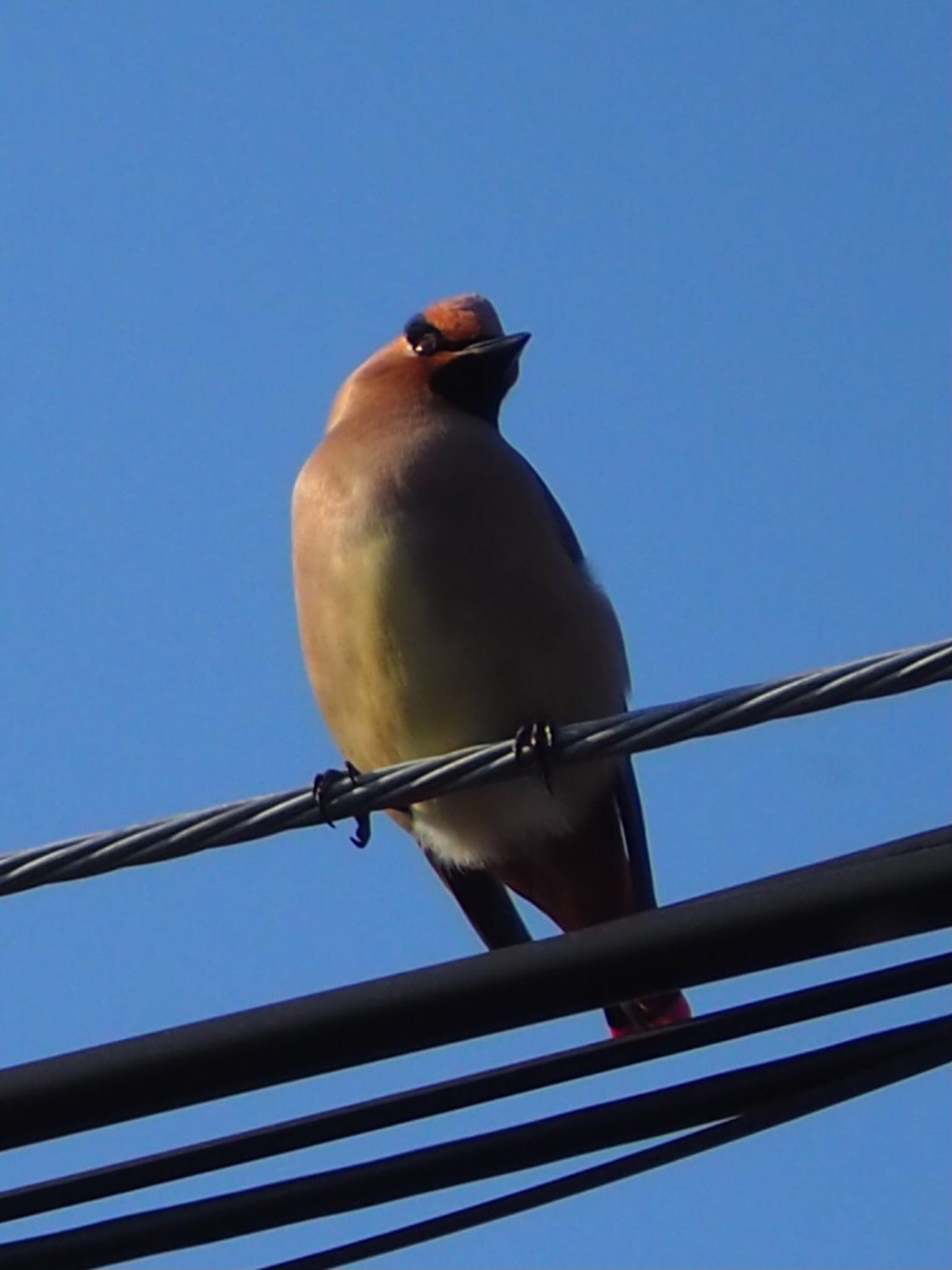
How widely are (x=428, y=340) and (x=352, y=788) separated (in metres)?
2.14

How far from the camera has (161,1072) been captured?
8.78 ft

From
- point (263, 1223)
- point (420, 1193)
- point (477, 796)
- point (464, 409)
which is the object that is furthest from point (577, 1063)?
point (464, 409)

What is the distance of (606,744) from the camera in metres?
3.38

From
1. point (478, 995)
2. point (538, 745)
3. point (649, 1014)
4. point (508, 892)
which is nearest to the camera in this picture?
point (478, 995)

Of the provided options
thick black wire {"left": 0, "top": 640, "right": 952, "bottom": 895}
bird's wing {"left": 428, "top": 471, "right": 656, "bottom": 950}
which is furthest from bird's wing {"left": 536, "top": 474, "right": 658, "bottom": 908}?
thick black wire {"left": 0, "top": 640, "right": 952, "bottom": 895}

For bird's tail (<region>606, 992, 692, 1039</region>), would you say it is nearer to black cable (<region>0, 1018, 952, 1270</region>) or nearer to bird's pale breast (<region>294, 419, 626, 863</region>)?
bird's pale breast (<region>294, 419, 626, 863</region>)

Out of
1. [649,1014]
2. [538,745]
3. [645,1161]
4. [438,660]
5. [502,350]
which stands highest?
[502,350]

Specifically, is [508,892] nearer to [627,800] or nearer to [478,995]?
[627,800]

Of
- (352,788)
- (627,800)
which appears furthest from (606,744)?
(627,800)

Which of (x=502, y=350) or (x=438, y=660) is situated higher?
(x=502, y=350)

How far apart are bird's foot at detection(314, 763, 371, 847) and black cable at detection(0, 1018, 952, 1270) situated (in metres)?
0.68

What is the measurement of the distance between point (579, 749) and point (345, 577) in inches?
59.9

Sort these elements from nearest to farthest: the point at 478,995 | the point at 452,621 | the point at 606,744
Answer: the point at 478,995, the point at 606,744, the point at 452,621

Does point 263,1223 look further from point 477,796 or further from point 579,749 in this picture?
point 477,796
